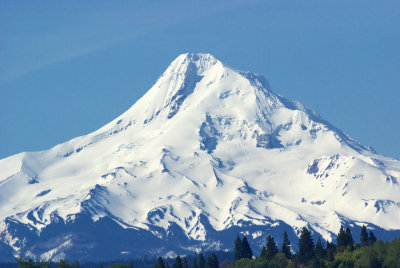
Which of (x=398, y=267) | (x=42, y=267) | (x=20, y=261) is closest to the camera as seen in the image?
(x=20, y=261)

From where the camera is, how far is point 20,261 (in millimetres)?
157625

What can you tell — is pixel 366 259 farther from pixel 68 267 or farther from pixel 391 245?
pixel 68 267

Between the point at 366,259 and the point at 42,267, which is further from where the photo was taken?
the point at 366,259

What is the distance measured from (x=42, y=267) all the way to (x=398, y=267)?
180ft

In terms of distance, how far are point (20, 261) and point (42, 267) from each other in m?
12.4

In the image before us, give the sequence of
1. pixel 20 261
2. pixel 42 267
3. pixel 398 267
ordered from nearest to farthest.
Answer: pixel 20 261
pixel 42 267
pixel 398 267

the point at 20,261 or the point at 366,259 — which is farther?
the point at 366,259

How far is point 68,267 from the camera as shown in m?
166

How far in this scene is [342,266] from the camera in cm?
19938

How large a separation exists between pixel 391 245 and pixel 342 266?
335 inches

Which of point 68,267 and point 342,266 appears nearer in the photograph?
point 68,267

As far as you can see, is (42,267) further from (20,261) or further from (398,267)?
(398,267)

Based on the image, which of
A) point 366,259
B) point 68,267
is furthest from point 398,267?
point 68,267

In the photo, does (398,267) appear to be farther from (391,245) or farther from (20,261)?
(20,261)
